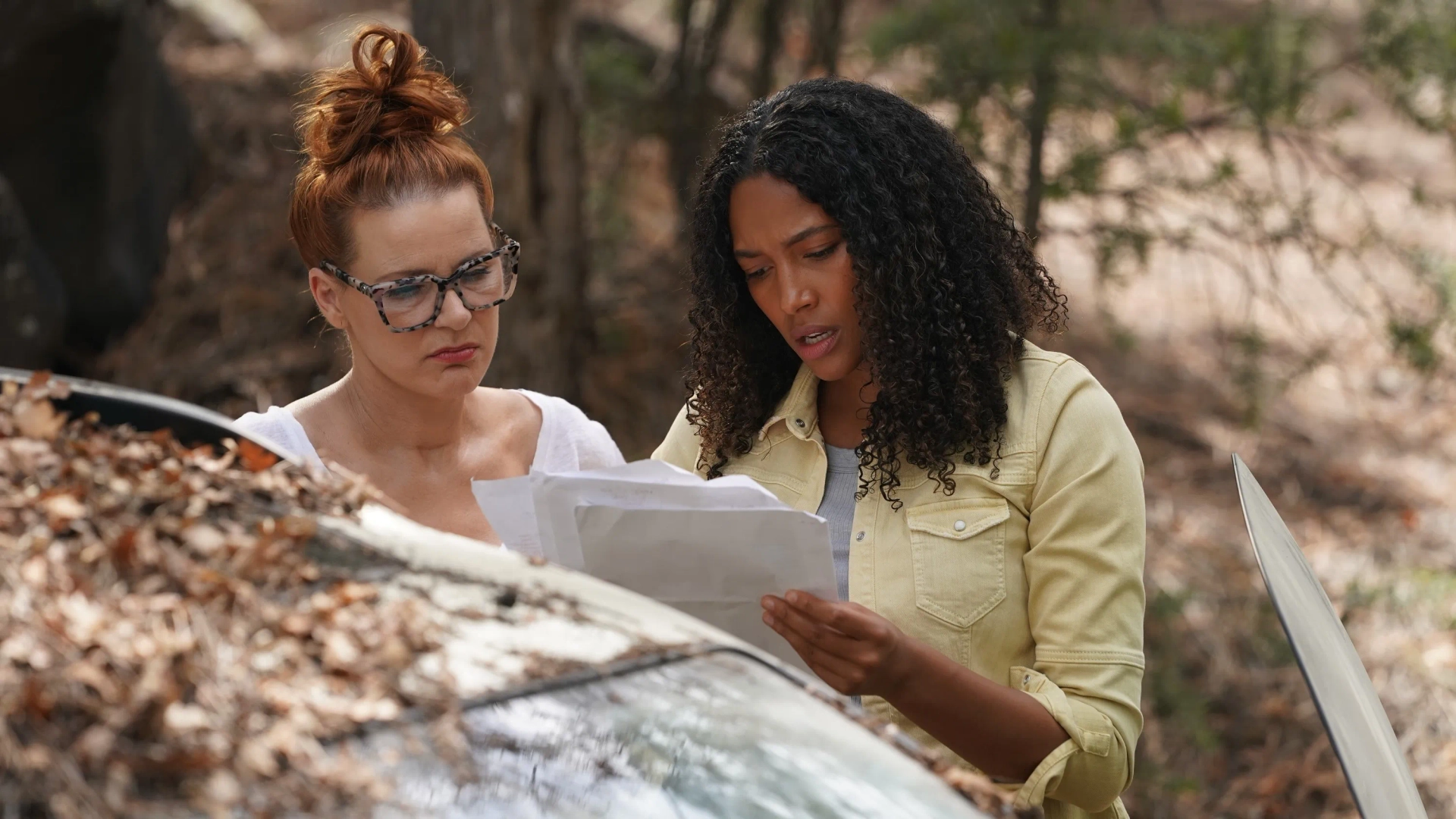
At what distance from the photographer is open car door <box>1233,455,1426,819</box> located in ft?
5.71

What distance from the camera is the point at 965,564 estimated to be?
7.13 ft

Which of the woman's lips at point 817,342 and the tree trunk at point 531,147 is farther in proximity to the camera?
the tree trunk at point 531,147

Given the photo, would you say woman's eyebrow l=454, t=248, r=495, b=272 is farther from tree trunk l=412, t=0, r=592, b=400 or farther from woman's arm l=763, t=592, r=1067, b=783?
tree trunk l=412, t=0, r=592, b=400

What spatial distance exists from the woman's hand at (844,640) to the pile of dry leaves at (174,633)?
68cm

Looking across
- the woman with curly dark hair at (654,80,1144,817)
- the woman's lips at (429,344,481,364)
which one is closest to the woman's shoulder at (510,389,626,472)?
the woman's lips at (429,344,481,364)

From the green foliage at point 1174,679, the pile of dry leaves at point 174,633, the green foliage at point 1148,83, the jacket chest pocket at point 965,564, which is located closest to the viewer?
the pile of dry leaves at point 174,633

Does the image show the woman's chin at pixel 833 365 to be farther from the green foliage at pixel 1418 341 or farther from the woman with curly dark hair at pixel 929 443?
the green foliage at pixel 1418 341

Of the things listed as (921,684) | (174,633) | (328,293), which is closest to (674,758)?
(174,633)

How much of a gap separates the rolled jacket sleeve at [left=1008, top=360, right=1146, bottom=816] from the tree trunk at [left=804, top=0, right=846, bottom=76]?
4.32 meters

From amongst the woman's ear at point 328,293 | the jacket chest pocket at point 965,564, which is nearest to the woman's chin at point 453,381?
the woman's ear at point 328,293

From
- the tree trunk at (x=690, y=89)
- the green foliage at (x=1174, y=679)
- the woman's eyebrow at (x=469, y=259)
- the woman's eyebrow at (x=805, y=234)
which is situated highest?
the tree trunk at (x=690, y=89)

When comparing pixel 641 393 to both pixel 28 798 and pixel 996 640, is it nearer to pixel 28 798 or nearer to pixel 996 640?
pixel 996 640

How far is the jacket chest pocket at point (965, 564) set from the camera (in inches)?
85.0

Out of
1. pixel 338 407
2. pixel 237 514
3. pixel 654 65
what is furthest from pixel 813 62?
pixel 237 514
